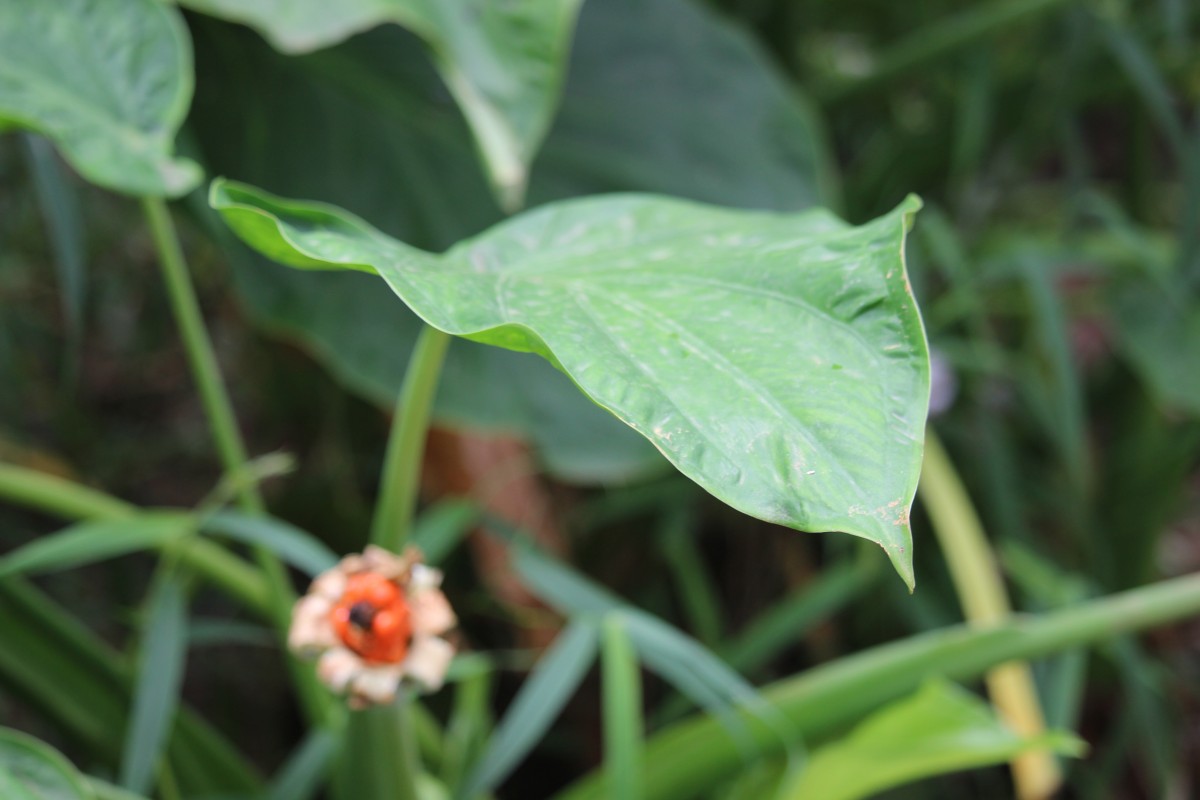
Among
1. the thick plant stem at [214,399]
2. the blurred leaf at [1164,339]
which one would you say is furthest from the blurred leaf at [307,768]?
the blurred leaf at [1164,339]

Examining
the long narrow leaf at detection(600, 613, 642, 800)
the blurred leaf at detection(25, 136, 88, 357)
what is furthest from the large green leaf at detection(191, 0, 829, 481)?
the long narrow leaf at detection(600, 613, 642, 800)

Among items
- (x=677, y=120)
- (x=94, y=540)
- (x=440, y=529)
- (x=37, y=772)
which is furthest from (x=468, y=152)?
(x=37, y=772)

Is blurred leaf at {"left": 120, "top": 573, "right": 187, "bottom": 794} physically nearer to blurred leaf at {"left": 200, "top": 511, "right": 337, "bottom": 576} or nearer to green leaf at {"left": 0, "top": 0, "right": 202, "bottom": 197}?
blurred leaf at {"left": 200, "top": 511, "right": 337, "bottom": 576}

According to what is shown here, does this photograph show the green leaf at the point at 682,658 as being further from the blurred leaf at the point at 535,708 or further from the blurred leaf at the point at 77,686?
the blurred leaf at the point at 77,686

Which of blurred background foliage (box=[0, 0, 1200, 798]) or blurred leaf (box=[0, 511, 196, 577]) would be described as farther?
blurred background foliage (box=[0, 0, 1200, 798])

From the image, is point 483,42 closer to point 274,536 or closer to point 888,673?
point 274,536

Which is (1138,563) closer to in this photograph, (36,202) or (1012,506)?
(1012,506)

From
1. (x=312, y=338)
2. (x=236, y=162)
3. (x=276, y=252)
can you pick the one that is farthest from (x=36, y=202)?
(x=276, y=252)
